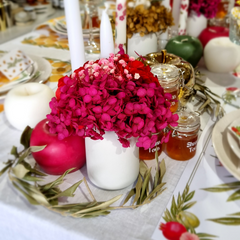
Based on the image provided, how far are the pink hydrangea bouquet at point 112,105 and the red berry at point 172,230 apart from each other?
0.38ft

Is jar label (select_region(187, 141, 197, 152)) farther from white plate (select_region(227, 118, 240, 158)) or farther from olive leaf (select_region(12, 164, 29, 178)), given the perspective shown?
olive leaf (select_region(12, 164, 29, 178))

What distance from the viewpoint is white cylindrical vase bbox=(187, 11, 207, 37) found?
103cm

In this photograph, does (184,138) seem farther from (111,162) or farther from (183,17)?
(183,17)

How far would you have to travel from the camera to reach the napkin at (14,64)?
72cm

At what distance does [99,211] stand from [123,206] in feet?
0.12

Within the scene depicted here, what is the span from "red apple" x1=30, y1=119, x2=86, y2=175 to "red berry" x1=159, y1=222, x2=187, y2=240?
179 millimetres

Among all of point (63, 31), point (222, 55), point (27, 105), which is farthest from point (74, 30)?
point (63, 31)

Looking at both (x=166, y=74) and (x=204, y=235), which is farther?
(x=166, y=74)

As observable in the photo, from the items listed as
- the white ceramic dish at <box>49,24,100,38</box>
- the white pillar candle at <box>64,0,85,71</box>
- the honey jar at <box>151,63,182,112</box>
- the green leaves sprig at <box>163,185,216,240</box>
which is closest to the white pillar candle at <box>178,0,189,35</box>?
the white ceramic dish at <box>49,24,100,38</box>

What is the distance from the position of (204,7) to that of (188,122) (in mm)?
713

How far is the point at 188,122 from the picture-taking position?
18.8 inches

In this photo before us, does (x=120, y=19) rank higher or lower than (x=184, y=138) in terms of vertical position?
higher

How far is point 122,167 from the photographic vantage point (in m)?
0.41

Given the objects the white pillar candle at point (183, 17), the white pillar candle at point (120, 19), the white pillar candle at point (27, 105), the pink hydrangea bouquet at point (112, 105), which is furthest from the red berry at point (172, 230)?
the white pillar candle at point (183, 17)
